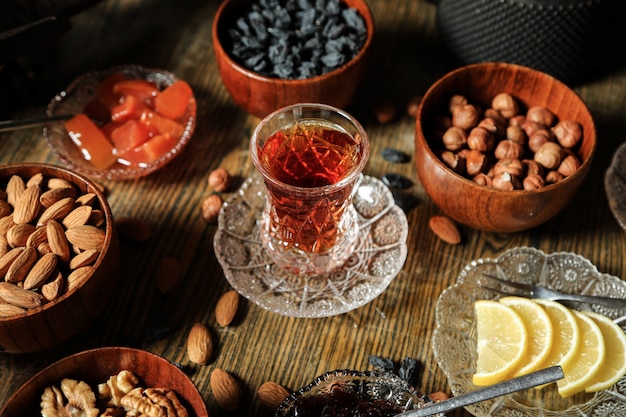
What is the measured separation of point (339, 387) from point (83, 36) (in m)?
0.94

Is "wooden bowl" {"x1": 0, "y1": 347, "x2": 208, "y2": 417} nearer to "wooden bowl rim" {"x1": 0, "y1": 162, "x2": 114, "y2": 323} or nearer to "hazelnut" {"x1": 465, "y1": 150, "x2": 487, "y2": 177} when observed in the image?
"wooden bowl rim" {"x1": 0, "y1": 162, "x2": 114, "y2": 323}

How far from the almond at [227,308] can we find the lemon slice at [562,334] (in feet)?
1.50

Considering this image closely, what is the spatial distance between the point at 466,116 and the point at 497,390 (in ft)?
1.60

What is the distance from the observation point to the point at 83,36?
1.53 metres

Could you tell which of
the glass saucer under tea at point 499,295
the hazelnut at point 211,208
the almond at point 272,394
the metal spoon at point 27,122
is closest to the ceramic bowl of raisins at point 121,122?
the metal spoon at point 27,122

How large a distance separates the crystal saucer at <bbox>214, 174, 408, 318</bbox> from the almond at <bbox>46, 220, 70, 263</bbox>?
0.76 feet

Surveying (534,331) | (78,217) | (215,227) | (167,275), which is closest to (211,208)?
(215,227)

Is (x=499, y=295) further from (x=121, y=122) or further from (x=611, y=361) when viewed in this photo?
(x=121, y=122)

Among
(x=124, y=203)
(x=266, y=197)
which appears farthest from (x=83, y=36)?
(x=266, y=197)

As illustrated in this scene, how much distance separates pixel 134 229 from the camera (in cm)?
123

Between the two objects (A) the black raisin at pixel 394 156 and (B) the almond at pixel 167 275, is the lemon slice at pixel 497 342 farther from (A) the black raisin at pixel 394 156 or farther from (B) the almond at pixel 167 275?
(B) the almond at pixel 167 275

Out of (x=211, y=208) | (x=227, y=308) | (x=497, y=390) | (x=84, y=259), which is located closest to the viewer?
(x=497, y=390)

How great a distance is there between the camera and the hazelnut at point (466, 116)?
1.24 metres

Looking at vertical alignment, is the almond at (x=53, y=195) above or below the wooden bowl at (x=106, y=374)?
above
